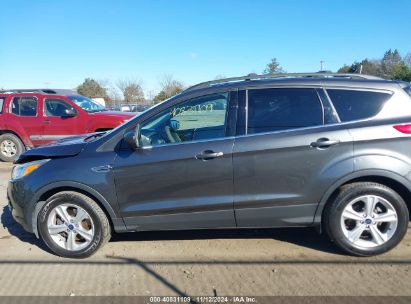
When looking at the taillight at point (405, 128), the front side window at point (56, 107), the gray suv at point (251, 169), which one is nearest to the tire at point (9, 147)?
the front side window at point (56, 107)

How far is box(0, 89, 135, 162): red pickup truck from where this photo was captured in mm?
9297

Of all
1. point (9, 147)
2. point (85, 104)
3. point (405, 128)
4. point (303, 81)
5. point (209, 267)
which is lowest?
point (209, 267)

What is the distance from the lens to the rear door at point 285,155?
11.2 feet

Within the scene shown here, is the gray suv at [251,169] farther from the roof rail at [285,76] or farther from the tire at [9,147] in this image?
the tire at [9,147]

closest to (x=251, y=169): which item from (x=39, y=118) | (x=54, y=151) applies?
(x=54, y=151)

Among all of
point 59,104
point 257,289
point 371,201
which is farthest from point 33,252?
point 59,104

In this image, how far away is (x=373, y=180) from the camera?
3484 millimetres

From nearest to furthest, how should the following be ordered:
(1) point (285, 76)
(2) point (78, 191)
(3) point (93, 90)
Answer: (2) point (78, 191)
(1) point (285, 76)
(3) point (93, 90)

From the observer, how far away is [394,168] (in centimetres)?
335

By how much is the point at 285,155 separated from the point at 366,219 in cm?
101

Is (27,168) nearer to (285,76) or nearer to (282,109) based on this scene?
(282,109)

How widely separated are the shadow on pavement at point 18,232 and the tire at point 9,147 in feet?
15.7

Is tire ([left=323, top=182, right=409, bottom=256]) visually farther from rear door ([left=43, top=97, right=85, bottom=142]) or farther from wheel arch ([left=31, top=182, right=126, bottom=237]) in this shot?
rear door ([left=43, top=97, right=85, bottom=142])

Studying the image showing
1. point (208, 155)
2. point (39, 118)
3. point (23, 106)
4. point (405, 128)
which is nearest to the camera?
point (405, 128)
